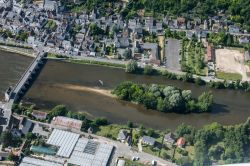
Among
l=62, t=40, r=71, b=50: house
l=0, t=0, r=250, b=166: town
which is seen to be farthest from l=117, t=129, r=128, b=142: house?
l=62, t=40, r=71, b=50: house

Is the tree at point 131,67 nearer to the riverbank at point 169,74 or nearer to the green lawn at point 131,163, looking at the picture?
the riverbank at point 169,74

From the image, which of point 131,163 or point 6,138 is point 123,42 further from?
point 6,138

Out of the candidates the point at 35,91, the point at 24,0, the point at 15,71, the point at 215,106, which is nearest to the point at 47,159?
the point at 35,91

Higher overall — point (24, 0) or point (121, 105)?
point (24, 0)

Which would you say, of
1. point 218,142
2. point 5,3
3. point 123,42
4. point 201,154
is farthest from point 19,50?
point 201,154

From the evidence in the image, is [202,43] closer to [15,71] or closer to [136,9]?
[136,9]

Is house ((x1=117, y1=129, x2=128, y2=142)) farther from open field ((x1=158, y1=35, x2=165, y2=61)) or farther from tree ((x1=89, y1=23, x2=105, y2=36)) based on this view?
tree ((x1=89, y1=23, x2=105, y2=36))

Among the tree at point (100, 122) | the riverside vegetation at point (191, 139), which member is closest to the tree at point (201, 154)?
the riverside vegetation at point (191, 139)
